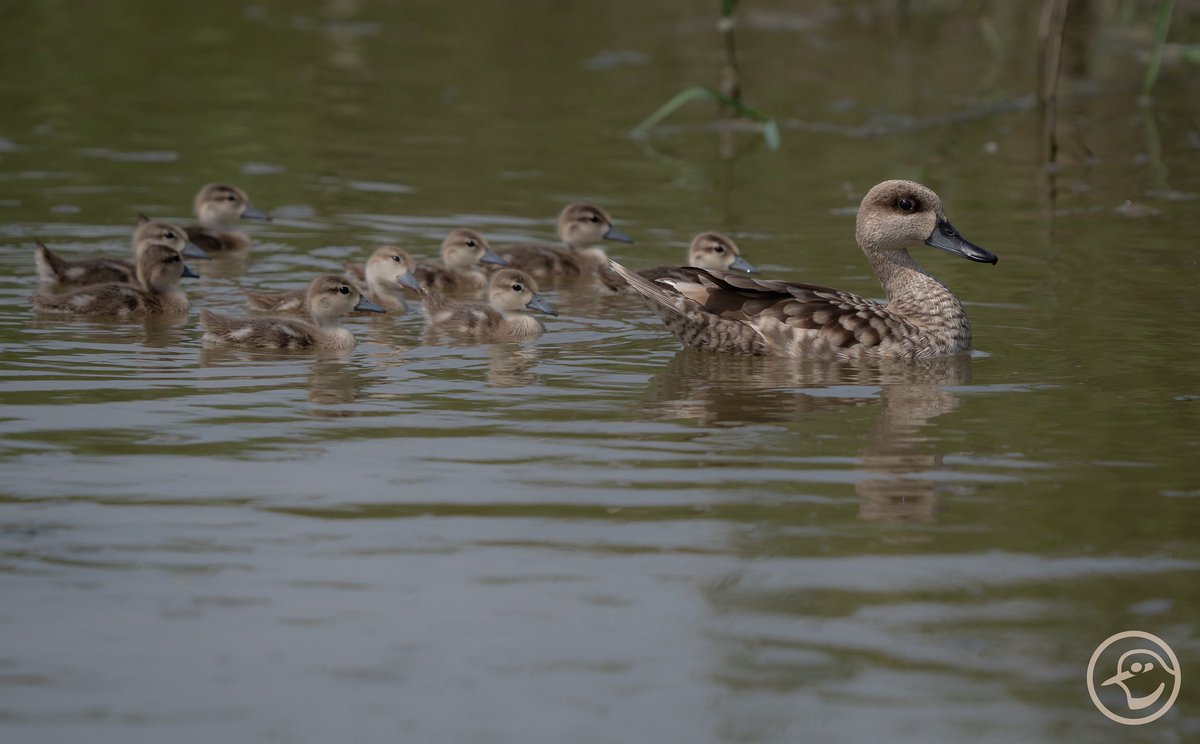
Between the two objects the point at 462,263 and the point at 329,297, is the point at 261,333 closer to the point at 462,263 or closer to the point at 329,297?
the point at 329,297

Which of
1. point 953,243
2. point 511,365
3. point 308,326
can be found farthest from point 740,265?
point 308,326

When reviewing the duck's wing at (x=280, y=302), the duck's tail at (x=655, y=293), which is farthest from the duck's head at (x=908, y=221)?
the duck's wing at (x=280, y=302)

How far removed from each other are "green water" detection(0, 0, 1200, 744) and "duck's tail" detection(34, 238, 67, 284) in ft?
0.61

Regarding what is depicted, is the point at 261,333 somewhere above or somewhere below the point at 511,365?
above

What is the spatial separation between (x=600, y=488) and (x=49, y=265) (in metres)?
5.06

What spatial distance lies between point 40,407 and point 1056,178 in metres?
8.96

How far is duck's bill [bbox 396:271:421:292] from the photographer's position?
10.0 m

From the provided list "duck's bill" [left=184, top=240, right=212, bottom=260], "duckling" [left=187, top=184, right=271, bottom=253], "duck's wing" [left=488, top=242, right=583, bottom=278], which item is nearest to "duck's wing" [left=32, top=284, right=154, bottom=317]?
"duck's bill" [left=184, top=240, right=212, bottom=260]

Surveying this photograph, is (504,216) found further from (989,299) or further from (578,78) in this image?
(578,78)

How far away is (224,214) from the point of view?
1205 centimetres

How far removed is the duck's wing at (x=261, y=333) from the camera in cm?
875

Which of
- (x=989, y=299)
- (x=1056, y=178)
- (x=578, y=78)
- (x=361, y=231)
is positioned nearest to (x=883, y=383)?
(x=989, y=299)

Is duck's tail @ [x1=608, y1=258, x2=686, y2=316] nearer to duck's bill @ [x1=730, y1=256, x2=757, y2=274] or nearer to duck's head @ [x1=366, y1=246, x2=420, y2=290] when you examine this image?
duck's head @ [x1=366, y1=246, x2=420, y2=290]

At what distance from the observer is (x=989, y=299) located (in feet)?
33.1
